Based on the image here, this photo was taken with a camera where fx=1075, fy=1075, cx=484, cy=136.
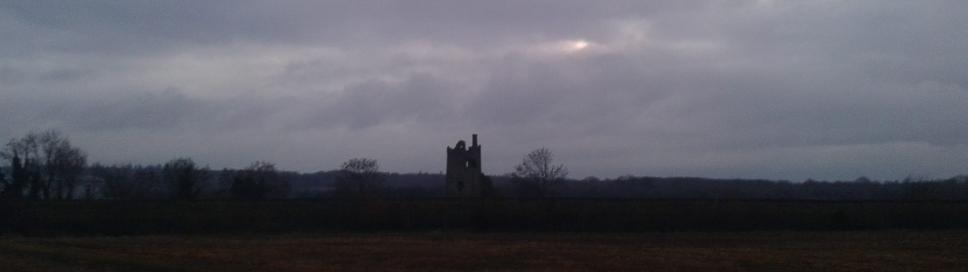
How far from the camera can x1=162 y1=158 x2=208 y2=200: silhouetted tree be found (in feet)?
285

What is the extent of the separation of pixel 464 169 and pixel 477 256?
61404mm

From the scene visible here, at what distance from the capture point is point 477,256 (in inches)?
1437

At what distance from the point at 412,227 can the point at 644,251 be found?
26957 millimetres

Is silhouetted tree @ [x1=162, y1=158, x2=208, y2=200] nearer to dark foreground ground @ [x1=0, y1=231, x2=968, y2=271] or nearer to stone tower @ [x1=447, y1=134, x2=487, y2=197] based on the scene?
stone tower @ [x1=447, y1=134, x2=487, y2=197]

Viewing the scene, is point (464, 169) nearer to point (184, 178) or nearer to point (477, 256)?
point (184, 178)

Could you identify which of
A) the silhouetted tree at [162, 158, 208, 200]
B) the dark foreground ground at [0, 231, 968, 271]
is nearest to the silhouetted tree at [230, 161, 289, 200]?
the silhouetted tree at [162, 158, 208, 200]

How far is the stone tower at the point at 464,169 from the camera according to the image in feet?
319

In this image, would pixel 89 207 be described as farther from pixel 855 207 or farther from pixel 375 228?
pixel 855 207

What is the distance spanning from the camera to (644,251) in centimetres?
3978

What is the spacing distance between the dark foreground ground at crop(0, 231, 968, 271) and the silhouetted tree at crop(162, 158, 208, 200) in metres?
38.1

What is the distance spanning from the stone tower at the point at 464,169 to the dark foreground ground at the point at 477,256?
46.7 meters

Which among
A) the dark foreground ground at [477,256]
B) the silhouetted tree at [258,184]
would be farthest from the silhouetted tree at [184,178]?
the dark foreground ground at [477,256]

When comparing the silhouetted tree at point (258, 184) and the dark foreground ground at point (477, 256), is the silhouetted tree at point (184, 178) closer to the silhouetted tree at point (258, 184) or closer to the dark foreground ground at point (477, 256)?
the silhouetted tree at point (258, 184)

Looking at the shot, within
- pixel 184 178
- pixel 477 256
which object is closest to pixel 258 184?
pixel 184 178
